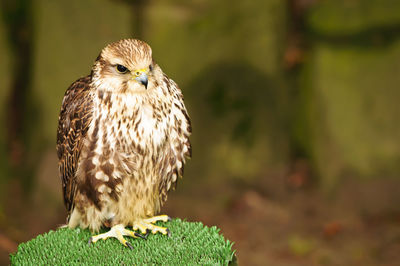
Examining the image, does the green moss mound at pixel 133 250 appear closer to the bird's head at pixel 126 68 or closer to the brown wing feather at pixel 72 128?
the brown wing feather at pixel 72 128

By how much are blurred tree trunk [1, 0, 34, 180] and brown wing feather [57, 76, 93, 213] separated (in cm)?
207

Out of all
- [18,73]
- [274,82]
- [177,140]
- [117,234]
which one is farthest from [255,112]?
[117,234]

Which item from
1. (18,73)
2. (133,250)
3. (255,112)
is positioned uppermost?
(255,112)

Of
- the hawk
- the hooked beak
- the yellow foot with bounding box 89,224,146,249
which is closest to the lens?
the hooked beak

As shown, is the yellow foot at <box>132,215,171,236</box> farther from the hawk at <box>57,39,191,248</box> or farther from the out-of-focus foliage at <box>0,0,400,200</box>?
the out-of-focus foliage at <box>0,0,400,200</box>

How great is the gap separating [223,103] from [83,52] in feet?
4.28

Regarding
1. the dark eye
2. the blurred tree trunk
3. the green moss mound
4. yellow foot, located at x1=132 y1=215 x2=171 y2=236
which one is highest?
the blurred tree trunk

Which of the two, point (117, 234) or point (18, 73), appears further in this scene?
point (18, 73)

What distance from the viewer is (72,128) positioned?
2.68m

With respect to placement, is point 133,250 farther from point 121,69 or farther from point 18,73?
point 18,73

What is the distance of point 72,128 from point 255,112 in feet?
8.48

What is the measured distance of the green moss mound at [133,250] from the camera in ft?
8.48

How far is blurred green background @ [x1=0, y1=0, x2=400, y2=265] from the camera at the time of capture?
4590 mm

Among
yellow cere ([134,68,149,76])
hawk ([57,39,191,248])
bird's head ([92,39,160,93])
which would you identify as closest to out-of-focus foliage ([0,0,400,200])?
hawk ([57,39,191,248])
